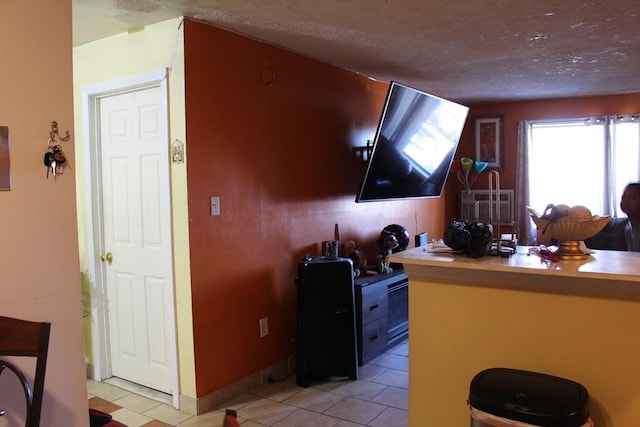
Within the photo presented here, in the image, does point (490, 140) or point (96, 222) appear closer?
point (96, 222)

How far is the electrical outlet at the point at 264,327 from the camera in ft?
11.1

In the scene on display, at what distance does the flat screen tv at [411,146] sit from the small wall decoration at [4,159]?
2.39m

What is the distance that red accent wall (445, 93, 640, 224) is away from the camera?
5383 millimetres

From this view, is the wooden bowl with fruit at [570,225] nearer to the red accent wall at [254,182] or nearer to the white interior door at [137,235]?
the red accent wall at [254,182]

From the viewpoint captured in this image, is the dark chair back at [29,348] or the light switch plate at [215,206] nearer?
the dark chair back at [29,348]

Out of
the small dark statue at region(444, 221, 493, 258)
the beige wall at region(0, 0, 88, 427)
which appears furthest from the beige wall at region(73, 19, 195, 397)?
the small dark statue at region(444, 221, 493, 258)

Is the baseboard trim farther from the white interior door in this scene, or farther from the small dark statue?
the small dark statue

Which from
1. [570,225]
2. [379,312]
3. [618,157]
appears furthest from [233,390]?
[618,157]

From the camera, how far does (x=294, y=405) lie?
121 inches

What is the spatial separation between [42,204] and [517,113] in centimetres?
525

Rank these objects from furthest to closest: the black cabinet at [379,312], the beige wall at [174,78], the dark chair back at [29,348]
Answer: the black cabinet at [379,312] < the beige wall at [174,78] < the dark chair back at [29,348]

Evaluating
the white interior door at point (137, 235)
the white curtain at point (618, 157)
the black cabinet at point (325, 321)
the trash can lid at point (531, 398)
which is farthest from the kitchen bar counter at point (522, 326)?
the white curtain at point (618, 157)

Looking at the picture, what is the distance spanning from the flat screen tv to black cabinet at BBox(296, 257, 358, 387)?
0.70 meters

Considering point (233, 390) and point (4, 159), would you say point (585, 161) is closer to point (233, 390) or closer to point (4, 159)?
point (233, 390)
